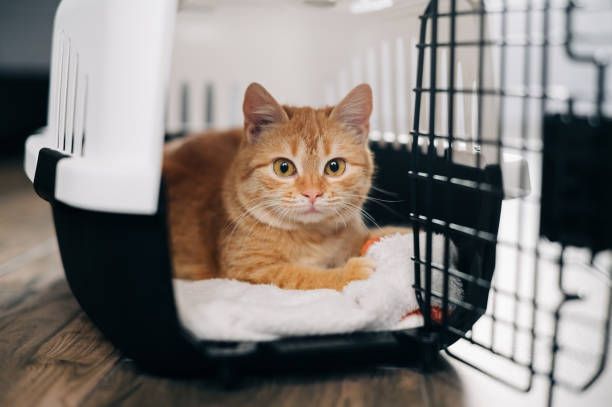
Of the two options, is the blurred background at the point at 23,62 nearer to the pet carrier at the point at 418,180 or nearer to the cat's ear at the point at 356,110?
the pet carrier at the point at 418,180

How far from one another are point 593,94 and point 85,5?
855 mm

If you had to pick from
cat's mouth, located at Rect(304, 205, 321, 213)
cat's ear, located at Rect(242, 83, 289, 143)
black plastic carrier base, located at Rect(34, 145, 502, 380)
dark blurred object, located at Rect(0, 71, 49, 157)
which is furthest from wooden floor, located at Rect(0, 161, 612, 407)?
dark blurred object, located at Rect(0, 71, 49, 157)

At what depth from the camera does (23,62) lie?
3.49 m

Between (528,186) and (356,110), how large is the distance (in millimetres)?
389

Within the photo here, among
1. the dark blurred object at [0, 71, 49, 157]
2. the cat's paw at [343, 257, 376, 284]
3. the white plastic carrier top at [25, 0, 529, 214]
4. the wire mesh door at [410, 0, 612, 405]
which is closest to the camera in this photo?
the wire mesh door at [410, 0, 612, 405]

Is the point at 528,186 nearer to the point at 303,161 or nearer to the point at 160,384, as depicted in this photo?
the point at 303,161

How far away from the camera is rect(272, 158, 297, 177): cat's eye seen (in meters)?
1.31

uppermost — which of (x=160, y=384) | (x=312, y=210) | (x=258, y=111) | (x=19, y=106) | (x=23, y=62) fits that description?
(x=23, y=62)

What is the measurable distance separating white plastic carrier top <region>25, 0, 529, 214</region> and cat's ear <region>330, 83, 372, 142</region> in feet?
0.52

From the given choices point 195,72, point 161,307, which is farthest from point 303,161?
point 195,72

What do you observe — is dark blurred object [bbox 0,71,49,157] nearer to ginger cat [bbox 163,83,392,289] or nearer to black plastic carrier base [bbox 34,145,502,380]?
ginger cat [bbox 163,83,392,289]

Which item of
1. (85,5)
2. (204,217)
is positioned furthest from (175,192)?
(85,5)

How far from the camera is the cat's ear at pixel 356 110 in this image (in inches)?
51.5

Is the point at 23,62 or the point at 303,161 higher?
the point at 23,62
